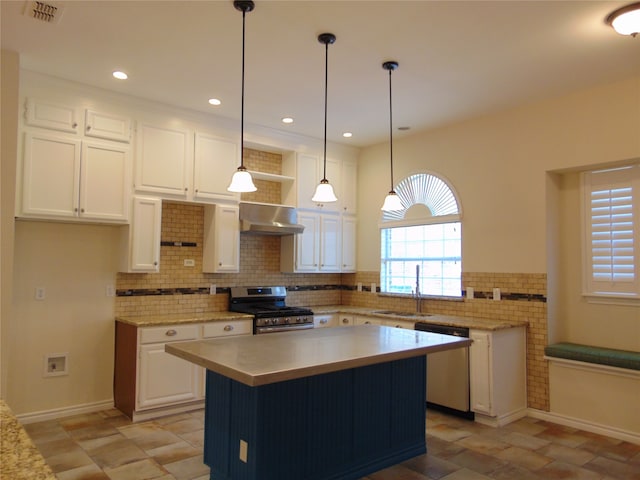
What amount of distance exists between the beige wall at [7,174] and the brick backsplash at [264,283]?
1117 mm

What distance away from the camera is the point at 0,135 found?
11.2 feet

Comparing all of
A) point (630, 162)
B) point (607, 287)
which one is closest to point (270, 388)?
point (607, 287)

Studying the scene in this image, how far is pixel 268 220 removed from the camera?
521cm

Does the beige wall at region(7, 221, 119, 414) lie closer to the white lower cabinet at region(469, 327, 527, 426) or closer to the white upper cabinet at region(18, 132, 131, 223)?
the white upper cabinet at region(18, 132, 131, 223)

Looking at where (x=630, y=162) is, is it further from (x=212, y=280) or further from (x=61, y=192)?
(x=61, y=192)

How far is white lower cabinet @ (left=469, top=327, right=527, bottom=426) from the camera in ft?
13.4

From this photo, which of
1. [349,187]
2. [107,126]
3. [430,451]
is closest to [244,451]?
[430,451]

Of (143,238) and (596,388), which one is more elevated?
(143,238)

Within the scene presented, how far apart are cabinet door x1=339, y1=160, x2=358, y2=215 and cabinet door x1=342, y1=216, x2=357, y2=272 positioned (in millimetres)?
133

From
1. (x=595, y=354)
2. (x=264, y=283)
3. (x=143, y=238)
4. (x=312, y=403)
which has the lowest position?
(x=312, y=403)

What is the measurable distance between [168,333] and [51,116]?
2.13 m

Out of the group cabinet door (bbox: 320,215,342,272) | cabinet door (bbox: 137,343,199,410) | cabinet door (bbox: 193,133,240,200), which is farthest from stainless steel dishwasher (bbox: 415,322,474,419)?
cabinet door (bbox: 193,133,240,200)

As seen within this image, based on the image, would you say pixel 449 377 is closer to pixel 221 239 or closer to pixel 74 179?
pixel 221 239

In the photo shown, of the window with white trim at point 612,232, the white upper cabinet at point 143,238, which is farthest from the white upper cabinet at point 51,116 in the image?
the window with white trim at point 612,232
